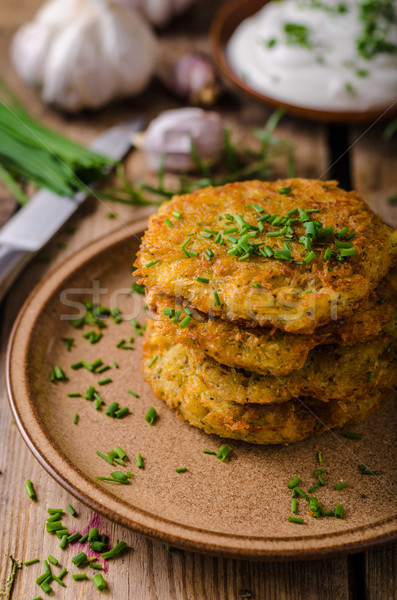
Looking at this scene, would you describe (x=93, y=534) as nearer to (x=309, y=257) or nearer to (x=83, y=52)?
(x=309, y=257)

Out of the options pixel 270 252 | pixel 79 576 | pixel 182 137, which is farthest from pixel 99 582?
pixel 182 137

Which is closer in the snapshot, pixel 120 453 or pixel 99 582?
pixel 99 582

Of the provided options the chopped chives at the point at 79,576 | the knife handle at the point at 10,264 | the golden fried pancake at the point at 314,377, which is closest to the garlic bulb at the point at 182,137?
the knife handle at the point at 10,264

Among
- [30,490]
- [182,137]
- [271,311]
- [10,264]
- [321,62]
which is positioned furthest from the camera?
[321,62]

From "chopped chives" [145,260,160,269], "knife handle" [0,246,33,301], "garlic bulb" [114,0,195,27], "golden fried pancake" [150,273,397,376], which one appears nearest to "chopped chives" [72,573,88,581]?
"golden fried pancake" [150,273,397,376]

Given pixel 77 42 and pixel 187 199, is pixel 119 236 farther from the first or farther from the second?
pixel 77 42

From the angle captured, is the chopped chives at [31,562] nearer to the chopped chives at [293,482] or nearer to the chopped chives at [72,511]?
the chopped chives at [72,511]

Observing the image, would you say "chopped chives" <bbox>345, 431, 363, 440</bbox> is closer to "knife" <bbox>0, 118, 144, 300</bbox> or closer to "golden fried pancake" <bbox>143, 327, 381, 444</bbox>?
"golden fried pancake" <bbox>143, 327, 381, 444</bbox>
